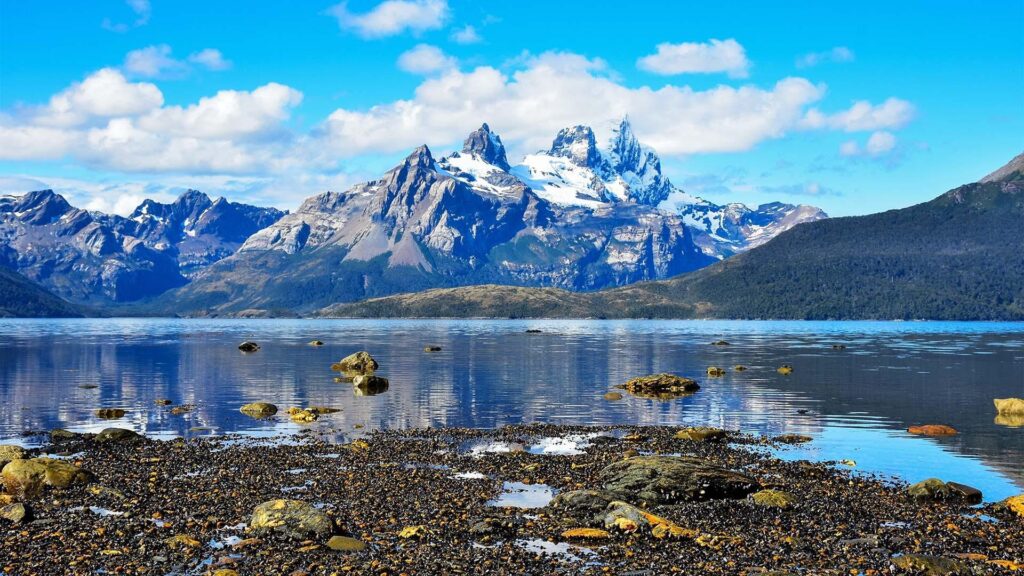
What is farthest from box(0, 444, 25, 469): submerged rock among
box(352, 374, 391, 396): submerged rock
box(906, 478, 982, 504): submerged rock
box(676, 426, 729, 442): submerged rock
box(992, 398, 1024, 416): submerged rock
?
box(992, 398, 1024, 416): submerged rock

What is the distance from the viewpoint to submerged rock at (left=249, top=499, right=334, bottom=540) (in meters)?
29.5

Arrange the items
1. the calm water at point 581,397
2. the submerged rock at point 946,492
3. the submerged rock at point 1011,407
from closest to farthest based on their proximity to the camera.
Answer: the submerged rock at point 946,492, the calm water at point 581,397, the submerged rock at point 1011,407

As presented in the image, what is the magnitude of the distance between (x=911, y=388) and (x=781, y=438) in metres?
42.6

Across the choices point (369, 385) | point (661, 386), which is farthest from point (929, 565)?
point (369, 385)

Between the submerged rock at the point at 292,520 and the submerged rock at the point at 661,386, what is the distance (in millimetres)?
59785

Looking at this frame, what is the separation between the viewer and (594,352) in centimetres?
16750

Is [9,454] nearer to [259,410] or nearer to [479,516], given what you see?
[259,410]

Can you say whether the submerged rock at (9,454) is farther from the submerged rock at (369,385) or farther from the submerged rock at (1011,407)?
the submerged rock at (1011,407)

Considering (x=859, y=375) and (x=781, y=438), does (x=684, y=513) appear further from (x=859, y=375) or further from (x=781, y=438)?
(x=859, y=375)

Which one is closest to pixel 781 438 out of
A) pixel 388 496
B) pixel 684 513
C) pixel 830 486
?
pixel 830 486

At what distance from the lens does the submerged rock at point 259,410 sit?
223ft

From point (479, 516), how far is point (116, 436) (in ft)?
106

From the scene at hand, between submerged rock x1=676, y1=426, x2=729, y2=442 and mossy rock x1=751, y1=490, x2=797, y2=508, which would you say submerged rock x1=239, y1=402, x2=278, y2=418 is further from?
mossy rock x1=751, y1=490, x2=797, y2=508

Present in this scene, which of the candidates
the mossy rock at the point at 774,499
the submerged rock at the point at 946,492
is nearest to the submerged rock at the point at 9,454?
the mossy rock at the point at 774,499
